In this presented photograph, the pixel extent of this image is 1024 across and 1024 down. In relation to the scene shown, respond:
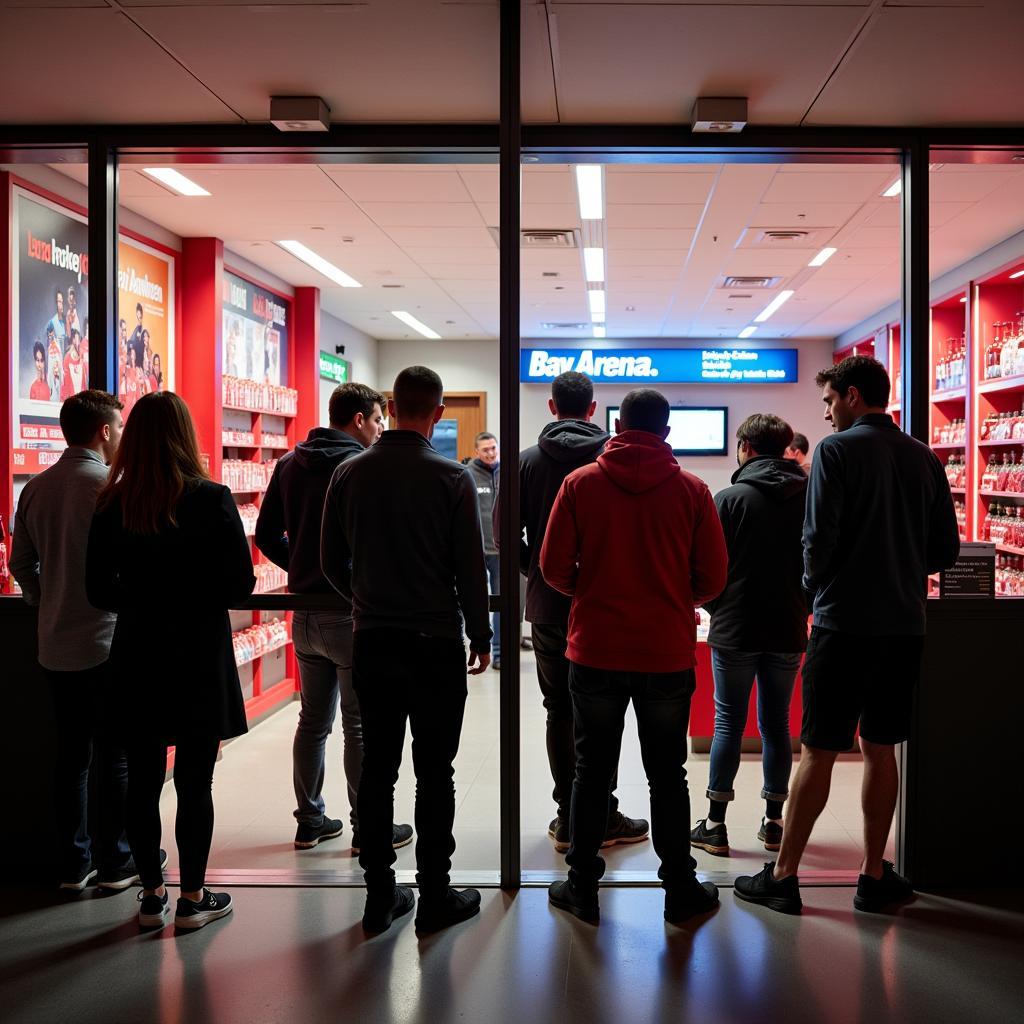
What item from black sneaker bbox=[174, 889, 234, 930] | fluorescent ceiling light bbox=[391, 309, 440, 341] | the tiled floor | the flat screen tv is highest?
fluorescent ceiling light bbox=[391, 309, 440, 341]

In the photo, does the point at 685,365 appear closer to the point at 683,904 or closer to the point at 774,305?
the point at 774,305

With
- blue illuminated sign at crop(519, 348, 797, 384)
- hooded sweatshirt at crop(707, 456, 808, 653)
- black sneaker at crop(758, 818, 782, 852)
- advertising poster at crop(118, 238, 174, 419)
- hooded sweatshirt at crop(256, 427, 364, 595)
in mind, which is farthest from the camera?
blue illuminated sign at crop(519, 348, 797, 384)

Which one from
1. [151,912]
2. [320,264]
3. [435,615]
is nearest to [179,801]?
[151,912]

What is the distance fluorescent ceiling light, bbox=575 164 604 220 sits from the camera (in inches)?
196

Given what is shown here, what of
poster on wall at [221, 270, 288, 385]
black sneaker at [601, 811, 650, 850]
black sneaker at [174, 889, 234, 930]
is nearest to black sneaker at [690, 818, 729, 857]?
black sneaker at [601, 811, 650, 850]

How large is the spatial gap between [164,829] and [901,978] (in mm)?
2924

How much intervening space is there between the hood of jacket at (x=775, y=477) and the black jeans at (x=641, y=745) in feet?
3.44

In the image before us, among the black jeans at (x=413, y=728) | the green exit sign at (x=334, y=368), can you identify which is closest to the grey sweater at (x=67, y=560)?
the black jeans at (x=413, y=728)

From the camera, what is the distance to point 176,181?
196 inches

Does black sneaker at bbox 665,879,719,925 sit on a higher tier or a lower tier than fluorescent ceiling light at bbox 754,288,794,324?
lower

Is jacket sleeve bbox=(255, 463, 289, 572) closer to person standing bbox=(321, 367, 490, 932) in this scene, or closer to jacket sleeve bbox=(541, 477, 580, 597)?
person standing bbox=(321, 367, 490, 932)

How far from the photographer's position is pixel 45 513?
3.26 metres

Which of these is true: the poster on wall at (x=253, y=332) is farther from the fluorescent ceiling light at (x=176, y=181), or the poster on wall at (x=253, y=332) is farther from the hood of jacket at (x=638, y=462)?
the hood of jacket at (x=638, y=462)

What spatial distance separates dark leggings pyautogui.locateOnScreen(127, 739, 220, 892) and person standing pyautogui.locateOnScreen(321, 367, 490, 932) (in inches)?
19.6
